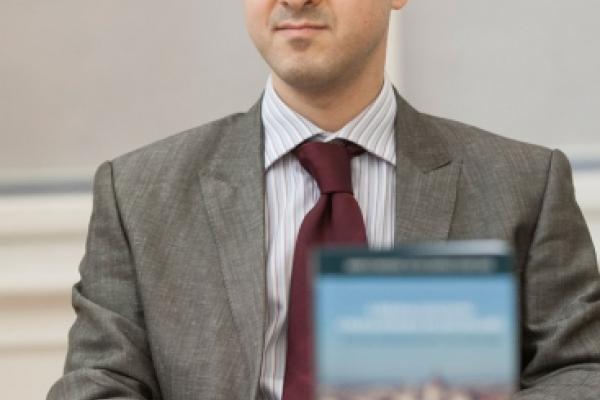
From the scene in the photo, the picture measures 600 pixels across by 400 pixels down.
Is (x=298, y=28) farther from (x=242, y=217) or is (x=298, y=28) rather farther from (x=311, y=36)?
(x=242, y=217)

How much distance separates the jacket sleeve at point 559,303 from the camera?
4.58 feet

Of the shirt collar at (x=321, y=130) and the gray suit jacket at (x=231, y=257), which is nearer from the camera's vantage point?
the gray suit jacket at (x=231, y=257)

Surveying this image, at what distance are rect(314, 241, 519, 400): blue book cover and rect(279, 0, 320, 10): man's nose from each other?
767 millimetres

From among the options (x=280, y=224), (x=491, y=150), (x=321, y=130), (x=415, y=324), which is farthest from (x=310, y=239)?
(x=415, y=324)

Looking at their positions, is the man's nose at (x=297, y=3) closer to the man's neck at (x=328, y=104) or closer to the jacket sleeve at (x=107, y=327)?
the man's neck at (x=328, y=104)

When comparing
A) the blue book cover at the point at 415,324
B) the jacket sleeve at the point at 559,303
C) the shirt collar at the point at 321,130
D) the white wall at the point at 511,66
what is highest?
the white wall at the point at 511,66

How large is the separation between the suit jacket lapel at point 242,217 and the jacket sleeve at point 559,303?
326mm

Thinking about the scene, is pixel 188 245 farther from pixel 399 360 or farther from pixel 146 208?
pixel 399 360

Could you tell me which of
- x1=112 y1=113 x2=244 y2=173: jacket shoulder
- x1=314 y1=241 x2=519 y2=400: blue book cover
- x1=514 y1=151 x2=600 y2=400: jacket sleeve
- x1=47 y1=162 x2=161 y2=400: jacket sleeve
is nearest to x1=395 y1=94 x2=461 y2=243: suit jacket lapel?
x1=514 y1=151 x2=600 y2=400: jacket sleeve

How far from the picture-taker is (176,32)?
197 centimetres

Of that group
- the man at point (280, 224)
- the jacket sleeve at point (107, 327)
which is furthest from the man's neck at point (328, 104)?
the jacket sleeve at point (107, 327)

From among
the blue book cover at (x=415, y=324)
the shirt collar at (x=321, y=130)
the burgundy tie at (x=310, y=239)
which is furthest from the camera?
the shirt collar at (x=321, y=130)

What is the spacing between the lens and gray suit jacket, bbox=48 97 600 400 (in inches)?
54.5

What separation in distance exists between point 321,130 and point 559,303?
0.37m
